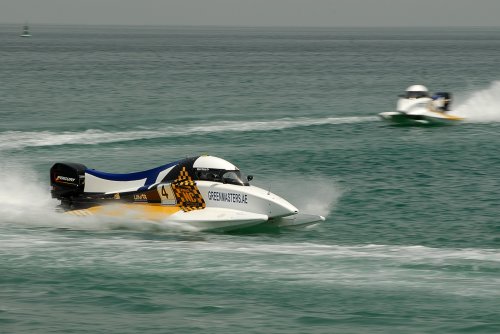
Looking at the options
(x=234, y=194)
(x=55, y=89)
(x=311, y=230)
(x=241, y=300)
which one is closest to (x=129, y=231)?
(x=234, y=194)

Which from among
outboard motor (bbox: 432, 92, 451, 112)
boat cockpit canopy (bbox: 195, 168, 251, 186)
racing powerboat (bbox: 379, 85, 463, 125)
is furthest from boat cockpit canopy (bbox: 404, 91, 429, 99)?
boat cockpit canopy (bbox: 195, 168, 251, 186)

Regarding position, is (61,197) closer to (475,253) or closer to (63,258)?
(63,258)

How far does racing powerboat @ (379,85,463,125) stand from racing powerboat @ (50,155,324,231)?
24.7 m

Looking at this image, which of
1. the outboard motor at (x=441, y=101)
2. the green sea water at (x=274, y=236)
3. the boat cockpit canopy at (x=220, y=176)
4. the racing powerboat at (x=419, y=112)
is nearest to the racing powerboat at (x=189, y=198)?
the boat cockpit canopy at (x=220, y=176)

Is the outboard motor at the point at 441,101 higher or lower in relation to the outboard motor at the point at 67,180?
higher

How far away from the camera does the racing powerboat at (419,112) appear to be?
155ft

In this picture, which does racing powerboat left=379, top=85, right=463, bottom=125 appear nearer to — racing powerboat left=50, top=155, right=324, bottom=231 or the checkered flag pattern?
racing powerboat left=50, top=155, right=324, bottom=231

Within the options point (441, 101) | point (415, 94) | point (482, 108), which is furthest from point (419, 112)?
point (482, 108)

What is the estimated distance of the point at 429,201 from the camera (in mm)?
28281

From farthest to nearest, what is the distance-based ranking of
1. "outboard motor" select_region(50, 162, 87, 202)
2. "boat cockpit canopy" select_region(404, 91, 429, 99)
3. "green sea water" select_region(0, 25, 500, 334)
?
"boat cockpit canopy" select_region(404, 91, 429, 99) → "outboard motor" select_region(50, 162, 87, 202) → "green sea water" select_region(0, 25, 500, 334)

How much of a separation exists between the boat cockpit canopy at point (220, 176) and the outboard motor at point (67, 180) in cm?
354

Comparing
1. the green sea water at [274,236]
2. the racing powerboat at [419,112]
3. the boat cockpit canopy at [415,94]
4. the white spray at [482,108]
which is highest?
the white spray at [482,108]

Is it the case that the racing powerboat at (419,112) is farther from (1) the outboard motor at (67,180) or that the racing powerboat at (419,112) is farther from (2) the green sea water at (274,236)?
(1) the outboard motor at (67,180)

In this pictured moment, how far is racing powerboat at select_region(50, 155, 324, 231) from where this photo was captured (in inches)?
896
